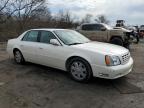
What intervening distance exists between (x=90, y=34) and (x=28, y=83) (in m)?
8.59

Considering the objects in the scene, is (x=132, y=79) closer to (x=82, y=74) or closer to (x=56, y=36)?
(x=82, y=74)

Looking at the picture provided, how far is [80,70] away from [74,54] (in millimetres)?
459

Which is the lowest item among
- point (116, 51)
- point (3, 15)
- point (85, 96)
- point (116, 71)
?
point (85, 96)

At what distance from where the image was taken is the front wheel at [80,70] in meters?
5.71

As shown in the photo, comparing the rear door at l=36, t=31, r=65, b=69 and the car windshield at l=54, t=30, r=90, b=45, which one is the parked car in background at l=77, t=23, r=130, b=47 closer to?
the car windshield at l=54, t=30, r=90, b=45

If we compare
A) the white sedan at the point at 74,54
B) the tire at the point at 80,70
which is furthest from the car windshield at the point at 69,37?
the tire at the point at 80,70

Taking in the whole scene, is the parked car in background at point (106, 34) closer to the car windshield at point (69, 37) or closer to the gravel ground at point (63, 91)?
the gravel ground at point (63, 91)

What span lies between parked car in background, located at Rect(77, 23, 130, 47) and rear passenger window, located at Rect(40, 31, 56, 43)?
674 cm

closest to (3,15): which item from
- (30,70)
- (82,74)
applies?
A: (30,70)

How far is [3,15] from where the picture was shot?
69.7 feet

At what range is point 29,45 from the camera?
24.1ft

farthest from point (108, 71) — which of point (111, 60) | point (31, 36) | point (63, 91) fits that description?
point (31, 36)

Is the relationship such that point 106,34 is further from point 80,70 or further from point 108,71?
point 108,71

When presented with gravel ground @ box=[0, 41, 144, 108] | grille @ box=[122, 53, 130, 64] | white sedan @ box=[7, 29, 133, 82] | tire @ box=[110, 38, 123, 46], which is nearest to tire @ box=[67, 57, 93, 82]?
white sedan @ box=[7, 29, 133, 82]
